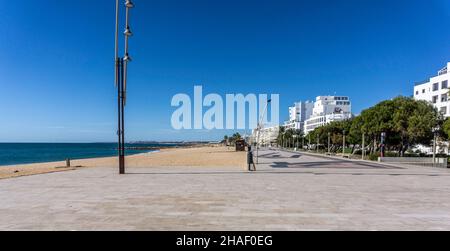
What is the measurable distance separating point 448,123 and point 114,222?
3039cm

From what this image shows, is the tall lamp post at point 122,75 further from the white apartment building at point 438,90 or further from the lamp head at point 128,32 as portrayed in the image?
the white apartment building at point 438,90

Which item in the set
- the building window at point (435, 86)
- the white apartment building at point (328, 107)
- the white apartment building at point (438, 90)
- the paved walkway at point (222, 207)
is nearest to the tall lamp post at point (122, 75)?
the paved walkway at point (222, 207)

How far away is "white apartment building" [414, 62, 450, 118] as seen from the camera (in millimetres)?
53562

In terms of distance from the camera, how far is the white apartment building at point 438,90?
176 feet

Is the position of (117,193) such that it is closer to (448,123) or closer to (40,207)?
(40,207)

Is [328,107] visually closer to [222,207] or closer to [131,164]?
[131,164]

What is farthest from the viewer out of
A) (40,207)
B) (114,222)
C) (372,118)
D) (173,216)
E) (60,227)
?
(372,118)

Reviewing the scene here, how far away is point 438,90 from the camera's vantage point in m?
56.2

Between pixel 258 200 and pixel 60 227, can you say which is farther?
pixel 258 200

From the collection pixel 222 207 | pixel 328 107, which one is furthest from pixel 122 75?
pixel 328 107

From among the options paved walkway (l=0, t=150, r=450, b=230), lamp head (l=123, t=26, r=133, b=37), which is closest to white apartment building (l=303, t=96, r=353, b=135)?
lamp head (l=123, t=26, r=133, b=37)

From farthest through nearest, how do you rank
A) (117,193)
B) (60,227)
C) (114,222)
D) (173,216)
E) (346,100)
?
1. (346,100)
2. (117,193)
3. (173,216)
4. (114,222)
5. (60,227)
